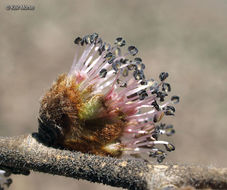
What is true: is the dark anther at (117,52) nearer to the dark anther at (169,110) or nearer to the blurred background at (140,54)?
the dark anther at (169,110)

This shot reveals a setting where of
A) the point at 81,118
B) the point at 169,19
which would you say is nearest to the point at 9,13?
the point at 169,19

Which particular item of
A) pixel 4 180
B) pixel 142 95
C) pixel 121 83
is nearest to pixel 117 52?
pixel 121 83

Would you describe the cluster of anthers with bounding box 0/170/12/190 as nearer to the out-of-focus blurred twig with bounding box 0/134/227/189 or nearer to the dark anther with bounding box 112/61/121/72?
the out-of-focus blurred twig with bounding box 0/134/227/189

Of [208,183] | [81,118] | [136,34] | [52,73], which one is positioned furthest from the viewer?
[136,34]

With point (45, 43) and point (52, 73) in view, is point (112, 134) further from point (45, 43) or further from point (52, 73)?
point (45, 43)

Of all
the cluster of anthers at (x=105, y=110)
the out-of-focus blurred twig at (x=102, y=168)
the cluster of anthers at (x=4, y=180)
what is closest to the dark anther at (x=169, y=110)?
the cluster of anthers at (x=105, y=110)

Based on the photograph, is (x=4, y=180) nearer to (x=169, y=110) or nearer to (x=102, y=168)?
(x=102, y=168)
